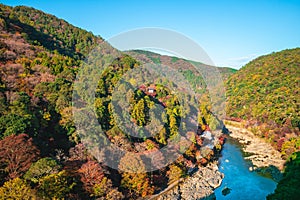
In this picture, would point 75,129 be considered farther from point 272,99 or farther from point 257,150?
point 272,99

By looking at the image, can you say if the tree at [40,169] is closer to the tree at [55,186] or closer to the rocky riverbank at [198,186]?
the tree at [55,186]

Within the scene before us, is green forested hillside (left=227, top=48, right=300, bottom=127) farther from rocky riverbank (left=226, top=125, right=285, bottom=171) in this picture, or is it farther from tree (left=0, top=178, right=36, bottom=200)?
tree (left=0, top=178, right=36, bottom=200)

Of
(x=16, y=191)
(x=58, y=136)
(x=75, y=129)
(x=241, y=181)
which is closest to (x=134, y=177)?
(x=75, y=129)

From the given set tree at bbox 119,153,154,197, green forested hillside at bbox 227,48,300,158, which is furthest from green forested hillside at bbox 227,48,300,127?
tree at bbox 119,153,154,197

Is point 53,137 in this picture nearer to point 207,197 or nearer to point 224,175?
point 207,197

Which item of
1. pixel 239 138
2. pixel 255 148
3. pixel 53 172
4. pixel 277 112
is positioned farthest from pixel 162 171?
pixel 277 112

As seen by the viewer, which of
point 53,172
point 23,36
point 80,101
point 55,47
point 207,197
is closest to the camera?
point 53,172
